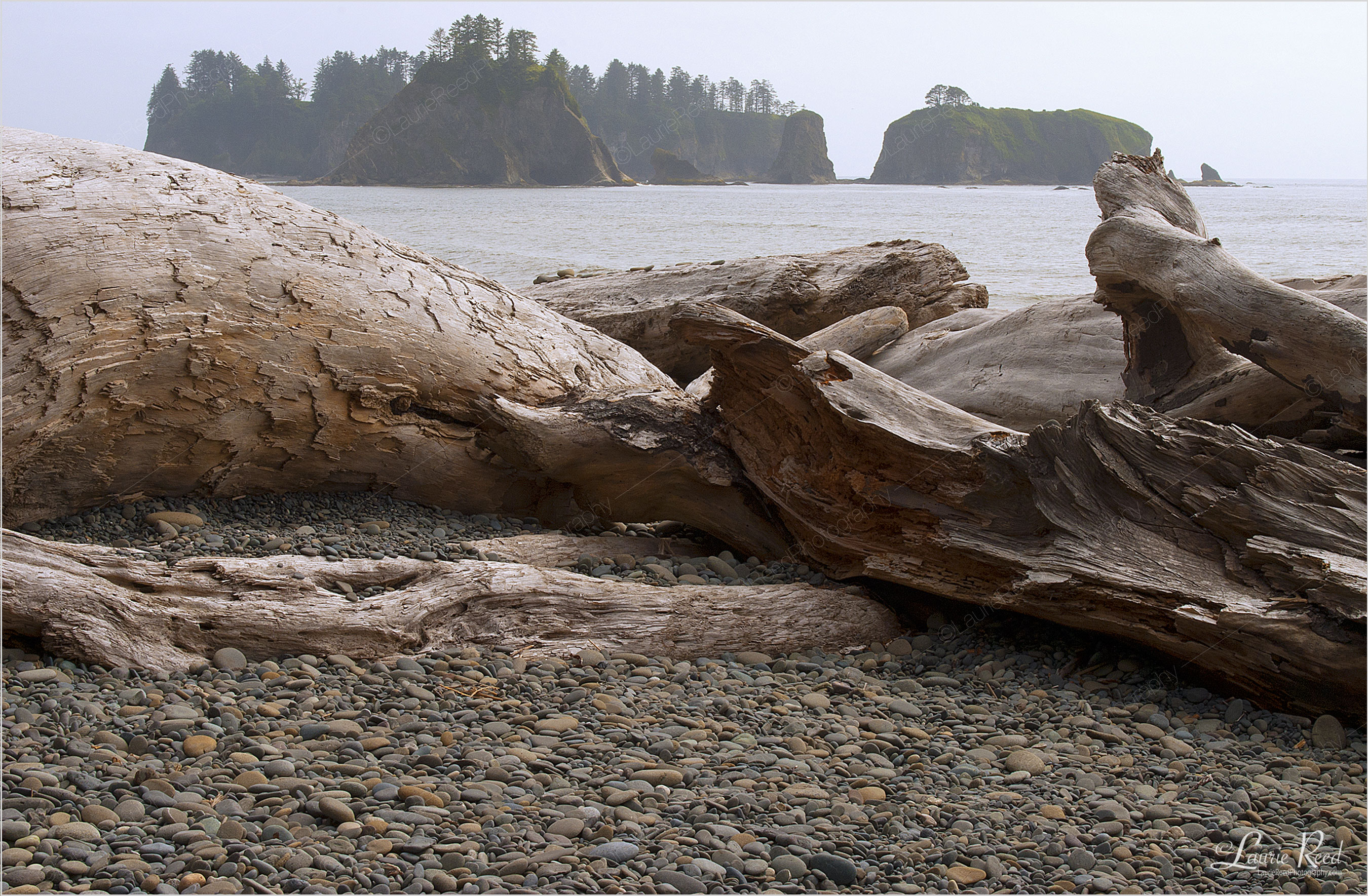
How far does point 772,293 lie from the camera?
8.66m

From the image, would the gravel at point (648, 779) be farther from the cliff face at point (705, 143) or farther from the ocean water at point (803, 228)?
the cliff face at point (705, 143)

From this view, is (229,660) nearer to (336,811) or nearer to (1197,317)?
(336,811)

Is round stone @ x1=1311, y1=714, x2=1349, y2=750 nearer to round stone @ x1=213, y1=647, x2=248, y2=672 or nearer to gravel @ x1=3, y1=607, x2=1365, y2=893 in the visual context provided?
gravel @ x1=3, y1=607, x2=1365, y2=893

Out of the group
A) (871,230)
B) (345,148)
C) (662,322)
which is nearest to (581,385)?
(662,322)

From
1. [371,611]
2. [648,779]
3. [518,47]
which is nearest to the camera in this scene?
[648,779]

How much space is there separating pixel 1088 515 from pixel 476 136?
105 m

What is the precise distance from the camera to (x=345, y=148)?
10656 cm

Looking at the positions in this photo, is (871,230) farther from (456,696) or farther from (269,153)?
(269,153)

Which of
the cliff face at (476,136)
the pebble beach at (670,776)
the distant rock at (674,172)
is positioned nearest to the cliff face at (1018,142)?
the distant rock at (674,172)

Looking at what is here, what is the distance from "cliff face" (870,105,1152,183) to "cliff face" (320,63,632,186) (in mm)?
40987

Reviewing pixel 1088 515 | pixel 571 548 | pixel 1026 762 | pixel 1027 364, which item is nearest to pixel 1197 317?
pixel 1027 364

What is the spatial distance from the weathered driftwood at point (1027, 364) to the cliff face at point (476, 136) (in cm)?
9269

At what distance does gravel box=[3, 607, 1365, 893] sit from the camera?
8.79ft
